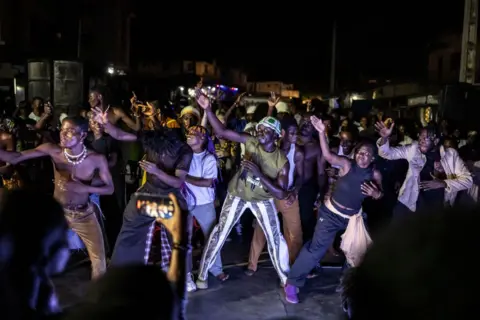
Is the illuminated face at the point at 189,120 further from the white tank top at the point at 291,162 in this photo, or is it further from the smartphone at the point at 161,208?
the smartphone at the point at 161,208

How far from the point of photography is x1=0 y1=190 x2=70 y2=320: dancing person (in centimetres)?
248

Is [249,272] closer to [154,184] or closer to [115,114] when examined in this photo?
[154,184]

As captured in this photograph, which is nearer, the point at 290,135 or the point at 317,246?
the point at 317,246

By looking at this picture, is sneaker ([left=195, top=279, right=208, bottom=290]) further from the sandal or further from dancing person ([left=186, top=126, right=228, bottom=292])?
the sandal

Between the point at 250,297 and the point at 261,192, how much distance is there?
1.16 metres

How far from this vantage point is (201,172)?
6559 millimetres

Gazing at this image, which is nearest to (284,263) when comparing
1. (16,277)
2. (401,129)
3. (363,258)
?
(16,277)

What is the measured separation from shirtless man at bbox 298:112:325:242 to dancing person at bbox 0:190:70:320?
5371 millimetres

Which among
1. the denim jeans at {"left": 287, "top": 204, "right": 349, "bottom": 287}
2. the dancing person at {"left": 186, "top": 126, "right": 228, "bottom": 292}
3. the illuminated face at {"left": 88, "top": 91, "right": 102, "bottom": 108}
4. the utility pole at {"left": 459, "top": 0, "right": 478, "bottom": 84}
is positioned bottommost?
the denim jeans at {"left": 287, "top": 204, "right": 349, "bottom": 287}

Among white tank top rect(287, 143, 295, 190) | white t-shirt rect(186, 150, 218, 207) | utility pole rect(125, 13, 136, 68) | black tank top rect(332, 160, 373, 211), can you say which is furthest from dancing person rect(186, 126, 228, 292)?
utility pole rect(125, 13, 136, 68)

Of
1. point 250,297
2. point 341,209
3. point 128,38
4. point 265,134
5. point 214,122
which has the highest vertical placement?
point 128,38

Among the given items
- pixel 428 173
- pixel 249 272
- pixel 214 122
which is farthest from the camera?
pixel 428 173

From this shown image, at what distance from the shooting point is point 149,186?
588cm

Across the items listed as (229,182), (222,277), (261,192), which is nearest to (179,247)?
(261,192)
